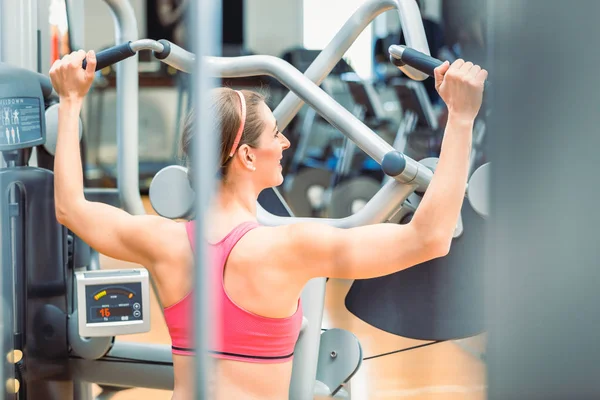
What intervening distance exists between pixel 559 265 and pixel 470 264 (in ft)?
3.27

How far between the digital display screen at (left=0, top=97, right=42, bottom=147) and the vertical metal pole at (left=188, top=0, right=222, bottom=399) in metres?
0.87

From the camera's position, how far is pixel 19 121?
1.78m

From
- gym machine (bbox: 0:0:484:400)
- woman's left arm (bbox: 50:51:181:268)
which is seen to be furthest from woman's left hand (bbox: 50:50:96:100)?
gym machine (bbox: 0:0:484:400)

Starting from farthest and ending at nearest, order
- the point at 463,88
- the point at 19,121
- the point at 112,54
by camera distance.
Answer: the point at 19,121
the point at 112,54
the point at 463,88

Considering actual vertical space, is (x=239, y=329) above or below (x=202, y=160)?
below

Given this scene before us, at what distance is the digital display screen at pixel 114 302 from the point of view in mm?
1870

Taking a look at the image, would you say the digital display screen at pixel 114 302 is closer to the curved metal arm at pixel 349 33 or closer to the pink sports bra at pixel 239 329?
the pink sports bra at pixel 239 329

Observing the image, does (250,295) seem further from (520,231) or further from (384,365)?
(384,365)

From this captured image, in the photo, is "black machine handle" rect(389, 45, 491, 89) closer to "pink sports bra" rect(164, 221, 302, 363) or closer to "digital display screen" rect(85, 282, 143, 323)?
"pink sports bra" rect(164, 221, 302, 363)

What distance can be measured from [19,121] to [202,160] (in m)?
0.97

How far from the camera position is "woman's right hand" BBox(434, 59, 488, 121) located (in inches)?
45.6

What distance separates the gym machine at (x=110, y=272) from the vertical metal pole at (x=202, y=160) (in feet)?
1.90

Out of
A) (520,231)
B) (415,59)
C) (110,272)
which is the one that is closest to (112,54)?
A: (110,272)

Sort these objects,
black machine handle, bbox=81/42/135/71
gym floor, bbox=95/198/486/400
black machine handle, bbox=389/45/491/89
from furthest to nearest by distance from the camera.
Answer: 1. gym floor, bbox=95/198/486/400
2. black machine handle, bbox=81/42/135/71
3. black machine handle, bbox=389/45/491/89
